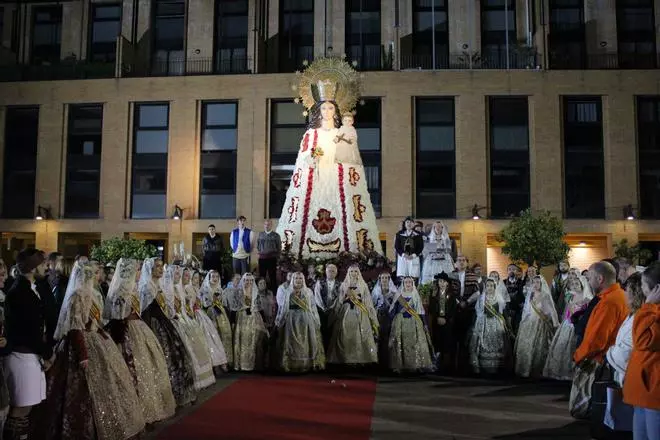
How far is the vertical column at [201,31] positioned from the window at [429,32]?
8.50m

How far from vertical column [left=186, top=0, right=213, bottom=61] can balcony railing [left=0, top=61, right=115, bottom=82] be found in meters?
3.40

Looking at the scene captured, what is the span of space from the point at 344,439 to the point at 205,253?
10003mm

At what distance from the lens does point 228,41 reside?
95.3ft

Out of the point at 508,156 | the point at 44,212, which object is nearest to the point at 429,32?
the point at 508,156

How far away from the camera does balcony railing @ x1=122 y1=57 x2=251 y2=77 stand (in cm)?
2841

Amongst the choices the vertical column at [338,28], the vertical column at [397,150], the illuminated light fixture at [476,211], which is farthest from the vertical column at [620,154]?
the vertical column at [338,28]

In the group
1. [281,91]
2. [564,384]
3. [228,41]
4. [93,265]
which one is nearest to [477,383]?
[564,384]

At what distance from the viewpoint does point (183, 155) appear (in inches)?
1058

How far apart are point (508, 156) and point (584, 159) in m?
2.88

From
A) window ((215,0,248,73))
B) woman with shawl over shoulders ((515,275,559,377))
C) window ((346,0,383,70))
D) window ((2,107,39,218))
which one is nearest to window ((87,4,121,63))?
window ((2,107,39,218))

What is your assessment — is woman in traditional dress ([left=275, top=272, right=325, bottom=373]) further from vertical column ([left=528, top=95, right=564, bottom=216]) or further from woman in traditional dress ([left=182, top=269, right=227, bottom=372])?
vertical column ([left=528, top=95, right=564, bottom=216])

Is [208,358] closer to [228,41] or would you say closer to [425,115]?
[425,115]

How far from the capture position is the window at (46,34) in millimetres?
29766

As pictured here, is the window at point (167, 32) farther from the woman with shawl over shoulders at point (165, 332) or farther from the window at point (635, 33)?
the woman with shawl over shoulders at point (165, 332)
